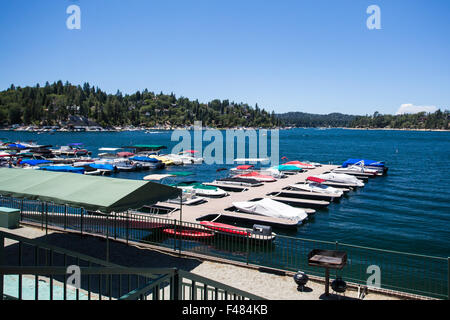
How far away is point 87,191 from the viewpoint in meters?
12.7

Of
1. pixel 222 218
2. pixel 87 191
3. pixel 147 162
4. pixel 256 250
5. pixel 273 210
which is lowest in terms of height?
pixel 256 250

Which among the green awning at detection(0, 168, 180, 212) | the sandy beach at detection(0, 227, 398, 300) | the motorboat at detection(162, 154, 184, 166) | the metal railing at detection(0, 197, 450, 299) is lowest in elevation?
the metal railing at detection(0, 197, 450, 299)

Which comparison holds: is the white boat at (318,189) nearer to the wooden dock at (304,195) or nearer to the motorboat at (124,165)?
the wooden dock at (304,195)

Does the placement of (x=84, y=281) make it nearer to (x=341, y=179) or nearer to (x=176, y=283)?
(x=176, y=283)

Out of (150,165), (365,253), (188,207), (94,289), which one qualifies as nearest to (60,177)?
(94,289)

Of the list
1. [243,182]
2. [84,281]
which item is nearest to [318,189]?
[243,182]

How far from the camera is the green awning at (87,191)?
1191 cm

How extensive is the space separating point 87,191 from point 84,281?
11.1ft

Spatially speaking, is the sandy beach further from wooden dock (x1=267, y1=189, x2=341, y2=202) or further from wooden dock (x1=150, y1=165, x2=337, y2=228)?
wooden dock (x1=267, y1=189, x2=341, y2=202)

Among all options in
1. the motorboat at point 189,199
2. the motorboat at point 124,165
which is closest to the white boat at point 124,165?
the motorboat at point 124,165

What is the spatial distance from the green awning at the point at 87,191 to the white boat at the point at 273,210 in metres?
11.7

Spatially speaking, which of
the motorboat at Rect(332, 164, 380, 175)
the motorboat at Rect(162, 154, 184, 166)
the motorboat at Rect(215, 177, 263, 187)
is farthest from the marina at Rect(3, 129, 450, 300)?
the motorboat at Rect(162, 154, 184, 166)

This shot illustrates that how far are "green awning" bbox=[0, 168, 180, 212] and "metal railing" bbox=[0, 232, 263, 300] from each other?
75.5 inches

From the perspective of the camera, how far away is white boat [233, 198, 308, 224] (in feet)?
80.1
